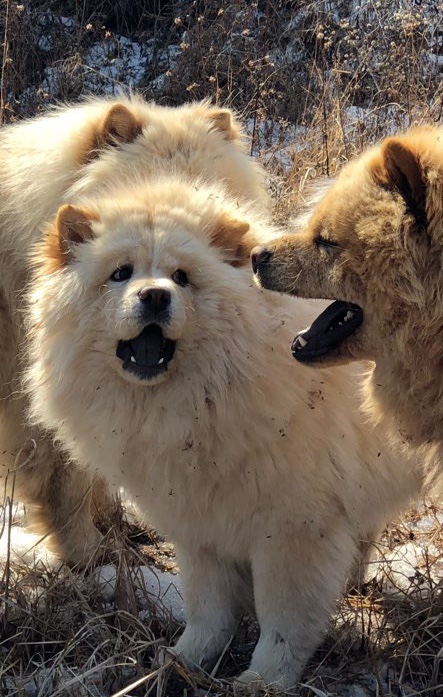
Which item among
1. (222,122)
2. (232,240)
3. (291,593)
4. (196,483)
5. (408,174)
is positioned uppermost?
(408,174)

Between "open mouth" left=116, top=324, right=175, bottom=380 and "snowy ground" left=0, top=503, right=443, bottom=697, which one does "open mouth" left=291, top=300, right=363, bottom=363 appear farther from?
"snowy ground" left=0, top=503, right=443, bottom=697

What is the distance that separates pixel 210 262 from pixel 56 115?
6.23 feet

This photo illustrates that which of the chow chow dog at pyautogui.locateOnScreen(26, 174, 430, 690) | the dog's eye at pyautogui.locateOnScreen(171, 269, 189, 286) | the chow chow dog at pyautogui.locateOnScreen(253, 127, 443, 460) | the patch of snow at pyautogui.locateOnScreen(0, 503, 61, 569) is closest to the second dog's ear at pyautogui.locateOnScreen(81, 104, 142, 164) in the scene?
the chow chow dog at pyautogui.locateOnScreen(26, 174, 430, 690)

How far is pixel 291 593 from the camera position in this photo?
2.75m

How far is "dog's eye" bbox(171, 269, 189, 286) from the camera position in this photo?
2689 mm

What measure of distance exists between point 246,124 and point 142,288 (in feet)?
18.6

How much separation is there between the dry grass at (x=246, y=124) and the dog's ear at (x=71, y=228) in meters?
1.12

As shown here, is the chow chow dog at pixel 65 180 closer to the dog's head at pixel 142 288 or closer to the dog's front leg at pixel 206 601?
the dog's head at pixel 142 288

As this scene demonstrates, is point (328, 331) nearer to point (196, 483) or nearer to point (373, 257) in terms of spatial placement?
point (373, 257)

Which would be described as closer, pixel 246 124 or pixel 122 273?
pixel 122 273

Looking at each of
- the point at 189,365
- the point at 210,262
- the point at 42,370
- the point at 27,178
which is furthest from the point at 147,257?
the point at 27,178

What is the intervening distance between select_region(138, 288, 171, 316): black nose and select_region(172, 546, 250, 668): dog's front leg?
0.98 meters

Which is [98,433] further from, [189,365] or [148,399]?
[189,365]

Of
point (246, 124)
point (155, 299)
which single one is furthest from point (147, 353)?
point (246, 124)
